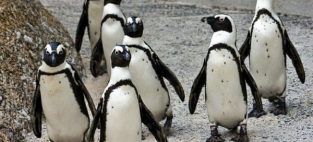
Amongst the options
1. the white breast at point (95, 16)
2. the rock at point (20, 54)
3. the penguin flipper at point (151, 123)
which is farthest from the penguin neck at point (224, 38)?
the white breast at point (95, 16)

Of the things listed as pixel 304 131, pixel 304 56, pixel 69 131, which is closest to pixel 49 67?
pixel 69 131

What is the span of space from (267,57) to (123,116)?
127cm

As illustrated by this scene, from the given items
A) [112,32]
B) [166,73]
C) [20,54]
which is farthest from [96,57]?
[166,73]

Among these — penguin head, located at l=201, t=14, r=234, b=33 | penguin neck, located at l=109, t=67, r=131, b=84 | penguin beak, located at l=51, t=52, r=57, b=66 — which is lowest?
penguin neck, located at l=109, t=67, r=131, b=84

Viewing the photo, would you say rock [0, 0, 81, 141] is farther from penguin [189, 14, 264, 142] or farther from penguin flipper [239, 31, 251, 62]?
penguin flipper [239, 31, 251, 62]

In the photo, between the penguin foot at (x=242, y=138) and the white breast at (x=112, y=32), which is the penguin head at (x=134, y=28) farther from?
the penguin foot at (x=242, y=138)

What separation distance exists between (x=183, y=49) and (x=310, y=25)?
1.57 m

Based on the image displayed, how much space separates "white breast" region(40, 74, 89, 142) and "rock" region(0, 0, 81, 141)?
1.50ft

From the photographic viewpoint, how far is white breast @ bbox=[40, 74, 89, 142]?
3822mm

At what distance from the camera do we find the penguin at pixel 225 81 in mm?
4008

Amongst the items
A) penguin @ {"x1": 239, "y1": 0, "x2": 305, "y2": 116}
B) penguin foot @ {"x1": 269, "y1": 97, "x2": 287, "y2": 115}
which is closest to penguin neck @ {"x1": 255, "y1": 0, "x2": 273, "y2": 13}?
penguin @ {"x1": 239, "y1": 0, "x2": 305, "y2": 116}

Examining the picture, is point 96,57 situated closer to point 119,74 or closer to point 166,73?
point 166,73

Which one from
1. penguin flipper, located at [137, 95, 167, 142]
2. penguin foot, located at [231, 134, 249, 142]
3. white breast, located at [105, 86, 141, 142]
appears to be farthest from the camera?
penguin foot, located at [231, 134, 249, 142]

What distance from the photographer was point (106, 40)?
493 centimetres
